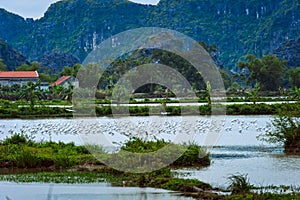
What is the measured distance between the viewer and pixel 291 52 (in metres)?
140

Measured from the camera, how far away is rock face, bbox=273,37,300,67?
450ft

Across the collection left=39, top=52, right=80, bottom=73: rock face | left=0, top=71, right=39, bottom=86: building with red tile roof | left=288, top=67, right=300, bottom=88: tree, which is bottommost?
left=0, top=71, right=39, bottom=86: building with red tile roof

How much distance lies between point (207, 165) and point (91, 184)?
4786 millimetres

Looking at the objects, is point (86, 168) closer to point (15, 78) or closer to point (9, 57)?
point (15, 78)

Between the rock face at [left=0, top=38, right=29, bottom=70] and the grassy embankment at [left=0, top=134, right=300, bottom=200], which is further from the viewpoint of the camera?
the rock face at [left=0, top=38, right=29, bottom=70]

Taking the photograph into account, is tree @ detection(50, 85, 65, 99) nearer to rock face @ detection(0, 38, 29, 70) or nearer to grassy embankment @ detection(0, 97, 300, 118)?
grassy embankment @ detection(0, 97, 300, 118)

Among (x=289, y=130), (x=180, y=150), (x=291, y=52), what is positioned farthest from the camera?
(x=291, y=52)

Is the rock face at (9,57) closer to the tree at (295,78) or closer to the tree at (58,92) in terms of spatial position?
the tree at (58,92)

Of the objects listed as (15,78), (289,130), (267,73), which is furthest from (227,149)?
(15,78)

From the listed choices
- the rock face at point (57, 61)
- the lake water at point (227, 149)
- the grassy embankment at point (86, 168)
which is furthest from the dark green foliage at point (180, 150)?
the rock face at point (57, 61)

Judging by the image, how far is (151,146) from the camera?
709 inches

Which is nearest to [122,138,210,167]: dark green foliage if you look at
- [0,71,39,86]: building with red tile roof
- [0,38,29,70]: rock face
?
[0,71,39,86]: building with red tile roof

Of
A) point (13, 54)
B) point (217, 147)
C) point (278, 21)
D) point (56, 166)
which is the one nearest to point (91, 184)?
point (56, 166)

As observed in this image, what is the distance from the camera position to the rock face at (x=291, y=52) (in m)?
137
